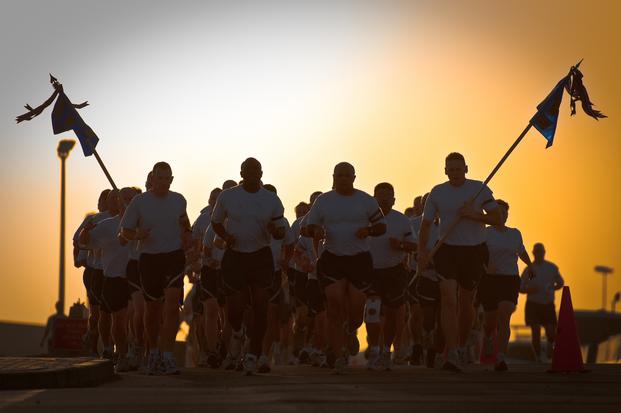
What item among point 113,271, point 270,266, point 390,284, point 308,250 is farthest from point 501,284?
point 113,271

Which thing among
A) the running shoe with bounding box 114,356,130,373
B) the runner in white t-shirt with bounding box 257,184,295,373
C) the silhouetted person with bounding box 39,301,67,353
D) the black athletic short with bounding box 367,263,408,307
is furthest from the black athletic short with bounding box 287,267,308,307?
the silhouetted person with bounding box 39,301,67,353

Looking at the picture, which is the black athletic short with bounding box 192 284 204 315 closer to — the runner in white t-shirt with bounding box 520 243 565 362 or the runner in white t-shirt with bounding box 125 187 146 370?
the runner in white t-shirt with bounding box 125 187 146 370

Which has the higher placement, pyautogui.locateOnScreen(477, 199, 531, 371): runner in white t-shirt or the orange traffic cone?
pyautogui.locateOnScreen(477, 199, 531, 371): runner in white t-shirt

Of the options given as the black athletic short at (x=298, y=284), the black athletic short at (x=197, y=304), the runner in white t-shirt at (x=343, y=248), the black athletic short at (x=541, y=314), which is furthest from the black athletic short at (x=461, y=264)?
the black athletic short at (x=541, y=314)

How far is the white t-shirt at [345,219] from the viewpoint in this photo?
20.3 metres

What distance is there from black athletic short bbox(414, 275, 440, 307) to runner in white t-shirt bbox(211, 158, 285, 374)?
14.4ft

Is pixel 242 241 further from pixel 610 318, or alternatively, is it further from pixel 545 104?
pixel 610 318

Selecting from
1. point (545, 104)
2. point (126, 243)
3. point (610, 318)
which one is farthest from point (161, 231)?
point (610, 318)

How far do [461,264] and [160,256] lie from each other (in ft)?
10.8

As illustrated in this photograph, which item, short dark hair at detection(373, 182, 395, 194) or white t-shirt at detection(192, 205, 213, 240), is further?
white t-shirt at detection(192, 205, 213, 240)

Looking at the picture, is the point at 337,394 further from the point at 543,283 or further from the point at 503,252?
the point at 543,283

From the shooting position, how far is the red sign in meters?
34.2

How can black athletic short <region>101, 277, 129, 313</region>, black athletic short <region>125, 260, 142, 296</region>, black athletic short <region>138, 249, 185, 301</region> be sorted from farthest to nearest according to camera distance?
black athletic short <region>101, 277, 129, 313</region>
black athletic short <region>125, 260, 142, 296</region>
black athletic short <region>138, 249, 185, 301</region>

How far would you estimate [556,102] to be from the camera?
24.6m
